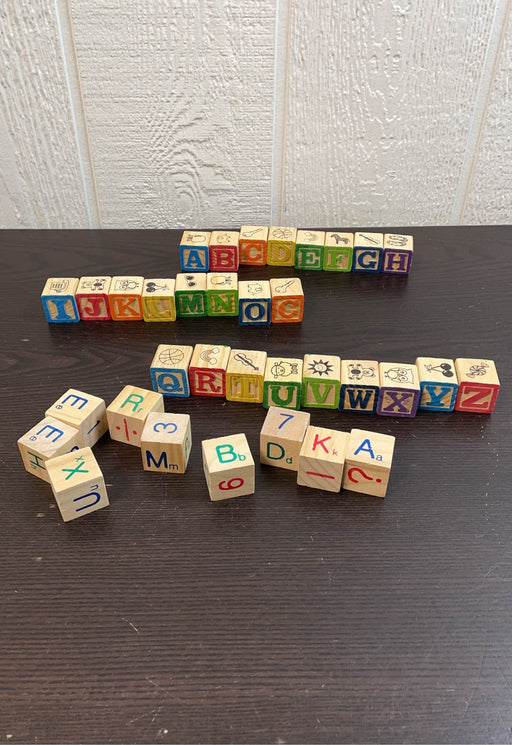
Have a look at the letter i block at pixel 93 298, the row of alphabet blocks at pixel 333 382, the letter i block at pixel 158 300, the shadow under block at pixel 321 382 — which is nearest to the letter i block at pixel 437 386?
the row of alphabet blocks at pixel 333 382

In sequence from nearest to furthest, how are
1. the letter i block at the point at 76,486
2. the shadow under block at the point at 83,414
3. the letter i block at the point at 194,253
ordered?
the letter i block at the point at 76,486 → the shadow under block at the point at 83,414 → the letter i block at the point at 194,253

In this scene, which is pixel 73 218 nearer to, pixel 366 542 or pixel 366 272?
pixel 366 272

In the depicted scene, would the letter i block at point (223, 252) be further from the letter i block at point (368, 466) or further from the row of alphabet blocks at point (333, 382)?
the letter i block at point (368, 466)

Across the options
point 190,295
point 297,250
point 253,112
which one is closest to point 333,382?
point 190,295

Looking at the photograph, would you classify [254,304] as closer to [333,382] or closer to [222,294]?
[222,294]

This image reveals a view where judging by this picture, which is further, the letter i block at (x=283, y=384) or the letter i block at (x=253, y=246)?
the letter i block at (x=253, y=246)

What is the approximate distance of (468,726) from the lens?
615 millimetres

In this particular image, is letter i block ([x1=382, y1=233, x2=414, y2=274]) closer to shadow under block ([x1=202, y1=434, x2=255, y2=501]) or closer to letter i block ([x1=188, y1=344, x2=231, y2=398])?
letter i block ([x1=188, y1=344, x2=231, y2=398])

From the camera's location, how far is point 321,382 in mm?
1001

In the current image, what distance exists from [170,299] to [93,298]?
0.51 feet

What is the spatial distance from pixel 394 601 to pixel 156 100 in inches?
59.6

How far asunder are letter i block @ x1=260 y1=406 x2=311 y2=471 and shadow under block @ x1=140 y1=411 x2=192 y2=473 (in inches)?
4.7

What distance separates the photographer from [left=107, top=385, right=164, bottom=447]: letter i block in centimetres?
94

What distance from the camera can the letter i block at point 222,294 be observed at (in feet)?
4.00
